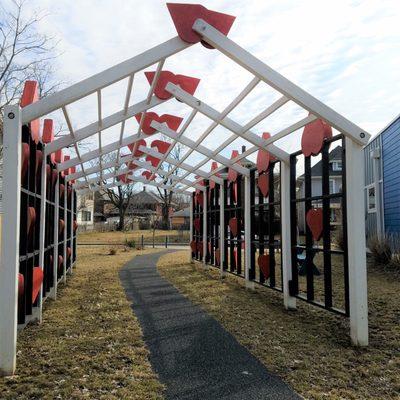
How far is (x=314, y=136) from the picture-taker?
6.02m

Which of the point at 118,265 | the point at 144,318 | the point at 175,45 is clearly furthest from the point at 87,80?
the point at 118,265

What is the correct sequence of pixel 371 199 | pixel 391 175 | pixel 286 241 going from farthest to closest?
pixel 371 199 → pixel 391 175 → pixel 286 241

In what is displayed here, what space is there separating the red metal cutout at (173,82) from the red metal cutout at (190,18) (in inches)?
78.0

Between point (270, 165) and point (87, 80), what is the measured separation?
4.20 meters

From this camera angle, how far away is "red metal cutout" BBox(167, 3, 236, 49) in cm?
487

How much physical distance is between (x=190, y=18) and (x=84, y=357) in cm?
393

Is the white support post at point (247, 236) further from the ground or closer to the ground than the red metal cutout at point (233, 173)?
closer to the ground

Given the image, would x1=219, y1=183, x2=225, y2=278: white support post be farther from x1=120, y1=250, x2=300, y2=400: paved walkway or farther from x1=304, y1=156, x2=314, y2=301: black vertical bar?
x1=304, y1=156, x2=314, y2=301: black vertical bar

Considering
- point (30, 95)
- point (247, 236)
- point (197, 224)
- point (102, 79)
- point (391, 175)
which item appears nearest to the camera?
point (102, 79)

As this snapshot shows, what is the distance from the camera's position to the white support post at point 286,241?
23.2 ft

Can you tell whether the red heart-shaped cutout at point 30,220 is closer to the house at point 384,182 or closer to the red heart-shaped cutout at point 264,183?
the red heart-shaped cutout at point 264,183

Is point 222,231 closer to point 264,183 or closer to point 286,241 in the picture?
point 264,183

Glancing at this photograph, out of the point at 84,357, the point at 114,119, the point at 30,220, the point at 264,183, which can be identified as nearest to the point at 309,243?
the point at 264,183

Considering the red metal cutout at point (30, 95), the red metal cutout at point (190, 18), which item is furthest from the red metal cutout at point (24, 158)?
the red metal cutout at point (190, 18)
